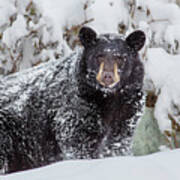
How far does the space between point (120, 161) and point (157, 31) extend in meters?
5.82

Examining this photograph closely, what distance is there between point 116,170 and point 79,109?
2.76 metres

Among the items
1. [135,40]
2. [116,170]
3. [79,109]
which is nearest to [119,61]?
[135,40]

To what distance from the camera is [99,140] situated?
5.22m

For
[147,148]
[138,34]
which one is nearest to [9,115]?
[138,34]

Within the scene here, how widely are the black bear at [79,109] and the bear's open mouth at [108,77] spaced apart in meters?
0.02

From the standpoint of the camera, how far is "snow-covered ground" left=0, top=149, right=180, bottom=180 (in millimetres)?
2424

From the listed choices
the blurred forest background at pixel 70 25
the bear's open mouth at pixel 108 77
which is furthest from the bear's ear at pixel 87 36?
the blurred forest background at pixel 70 25

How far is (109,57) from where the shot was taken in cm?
522

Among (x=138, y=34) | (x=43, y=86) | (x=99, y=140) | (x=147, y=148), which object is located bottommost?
(x=147, y=148)

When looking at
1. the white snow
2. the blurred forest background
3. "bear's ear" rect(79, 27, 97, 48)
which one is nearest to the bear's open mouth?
"bear's ear" rect(79, 27, 97, 48)

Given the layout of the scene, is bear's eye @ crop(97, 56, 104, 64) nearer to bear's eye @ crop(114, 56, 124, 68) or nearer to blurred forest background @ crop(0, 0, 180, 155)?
bear's eye @ crop(114, 56, 124, 68)

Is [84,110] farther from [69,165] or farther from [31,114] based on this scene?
[69,165]

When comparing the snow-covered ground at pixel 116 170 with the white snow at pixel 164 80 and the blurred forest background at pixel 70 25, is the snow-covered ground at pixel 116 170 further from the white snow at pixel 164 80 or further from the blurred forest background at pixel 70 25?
the blurred forest background at pixel 70 25

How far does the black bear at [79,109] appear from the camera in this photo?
205 inches
